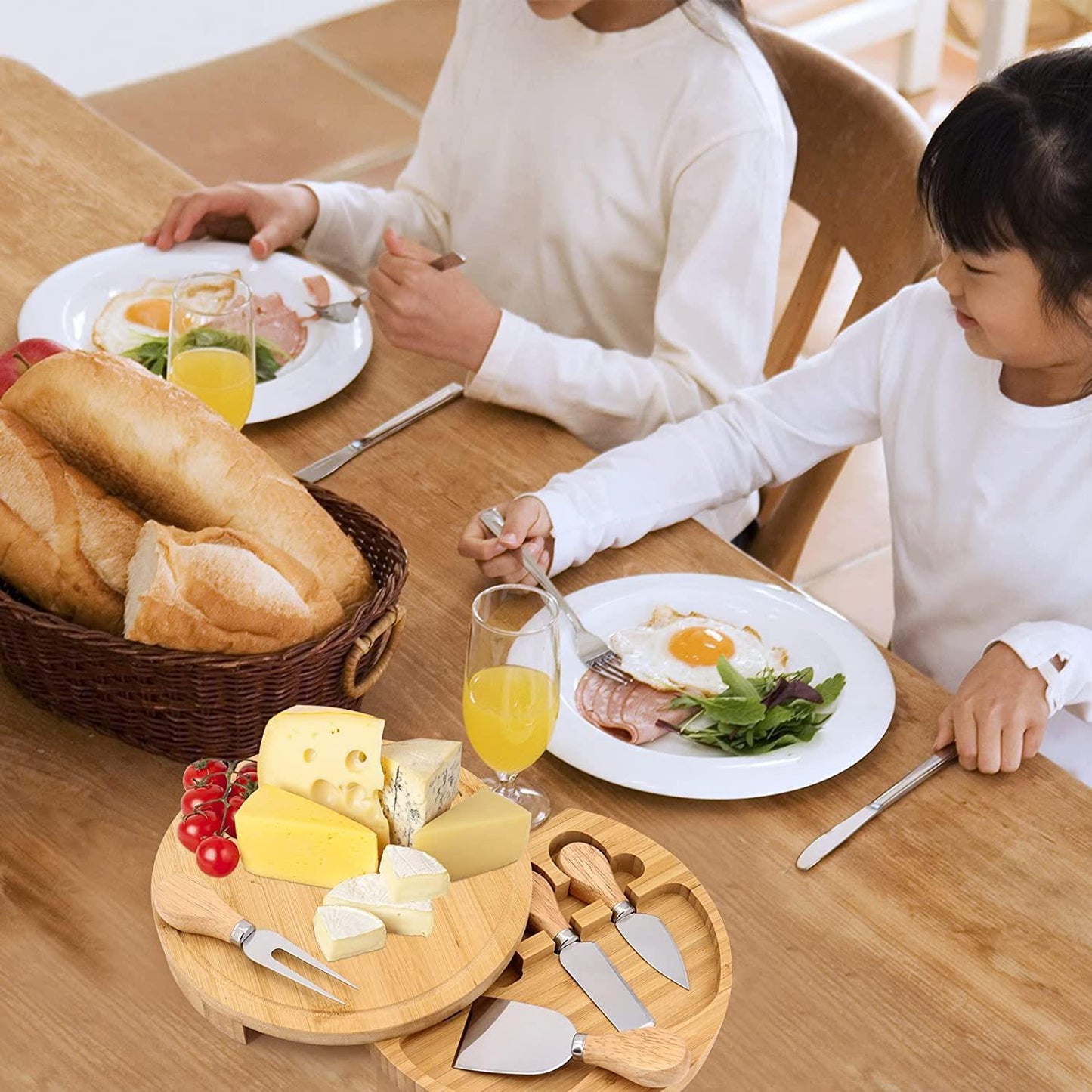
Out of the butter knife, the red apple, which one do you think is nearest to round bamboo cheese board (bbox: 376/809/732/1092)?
the butter knife

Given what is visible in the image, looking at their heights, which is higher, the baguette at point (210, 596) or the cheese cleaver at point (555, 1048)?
the baguette at point (210, 596)

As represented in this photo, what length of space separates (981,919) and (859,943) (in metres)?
0.10

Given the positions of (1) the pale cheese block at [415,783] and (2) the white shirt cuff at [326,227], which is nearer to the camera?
(1) the pale cheese block at [415,783]

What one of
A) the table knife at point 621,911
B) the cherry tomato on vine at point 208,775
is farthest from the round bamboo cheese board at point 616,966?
the cherry tomato on vine at point 208,775

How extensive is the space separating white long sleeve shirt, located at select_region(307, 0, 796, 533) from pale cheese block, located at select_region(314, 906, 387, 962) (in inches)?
29.6

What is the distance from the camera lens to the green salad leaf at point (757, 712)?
1.20 m

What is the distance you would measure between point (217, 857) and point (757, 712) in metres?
0.45

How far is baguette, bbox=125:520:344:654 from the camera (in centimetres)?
106

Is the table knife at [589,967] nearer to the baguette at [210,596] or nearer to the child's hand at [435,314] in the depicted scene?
the baguette at [210,596]

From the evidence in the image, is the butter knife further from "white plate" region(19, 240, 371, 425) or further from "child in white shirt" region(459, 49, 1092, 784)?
"white plate" region(19, 240, 371, 425)

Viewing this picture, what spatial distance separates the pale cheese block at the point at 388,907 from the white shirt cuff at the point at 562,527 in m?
0.49

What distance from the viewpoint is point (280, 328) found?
1.67 meters

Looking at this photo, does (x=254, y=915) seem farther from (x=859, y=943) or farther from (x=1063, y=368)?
(x=1063, y=368)

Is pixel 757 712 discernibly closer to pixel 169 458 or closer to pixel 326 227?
pixel 169 458
